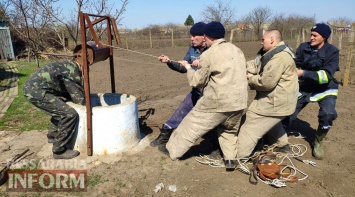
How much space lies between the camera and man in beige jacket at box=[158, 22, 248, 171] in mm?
3473

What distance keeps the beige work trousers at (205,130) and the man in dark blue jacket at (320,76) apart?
1.25 m

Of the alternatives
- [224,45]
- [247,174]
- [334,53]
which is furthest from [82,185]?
[334,53]

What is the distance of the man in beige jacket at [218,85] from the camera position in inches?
137

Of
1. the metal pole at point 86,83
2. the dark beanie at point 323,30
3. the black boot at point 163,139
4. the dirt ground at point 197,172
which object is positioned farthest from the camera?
the black boot at point 163,139

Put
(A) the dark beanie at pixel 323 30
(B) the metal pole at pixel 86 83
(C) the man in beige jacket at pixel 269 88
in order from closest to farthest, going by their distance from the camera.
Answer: (C) the man in beige jacket at pixel 269 88 < (B) the metal pole at pixel 86 83 < (A) the dark beanie at pixel 323 30

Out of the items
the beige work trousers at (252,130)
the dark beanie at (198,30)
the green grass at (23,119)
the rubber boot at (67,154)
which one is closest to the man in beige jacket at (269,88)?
the beige work trousers at (252,130)

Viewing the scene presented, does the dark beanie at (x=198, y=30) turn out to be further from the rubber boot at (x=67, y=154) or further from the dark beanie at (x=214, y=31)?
the rubber boot at (x=67, y=154)

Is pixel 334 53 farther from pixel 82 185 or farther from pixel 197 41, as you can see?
pixel 82 185

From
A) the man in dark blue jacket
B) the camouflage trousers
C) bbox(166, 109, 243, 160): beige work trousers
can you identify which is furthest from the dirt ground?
the man in dark blue jacket

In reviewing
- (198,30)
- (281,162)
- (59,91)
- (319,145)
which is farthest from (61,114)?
(319,145)

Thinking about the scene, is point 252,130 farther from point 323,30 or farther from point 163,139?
point 323,30

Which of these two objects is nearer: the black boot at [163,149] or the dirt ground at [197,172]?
the dirt ground at [197,172]

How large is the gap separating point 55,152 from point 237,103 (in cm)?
264

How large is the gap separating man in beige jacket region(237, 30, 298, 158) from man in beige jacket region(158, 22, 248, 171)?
0.77 ft
